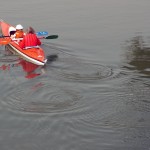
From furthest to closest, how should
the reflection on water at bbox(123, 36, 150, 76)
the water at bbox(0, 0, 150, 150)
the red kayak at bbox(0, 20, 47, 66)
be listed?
the red kayak at bbox(0, 20, 47, 66) < the reflection on water at bbox(123, 36, 150, 76) < the water at bbox(0, 0, 150, 150)

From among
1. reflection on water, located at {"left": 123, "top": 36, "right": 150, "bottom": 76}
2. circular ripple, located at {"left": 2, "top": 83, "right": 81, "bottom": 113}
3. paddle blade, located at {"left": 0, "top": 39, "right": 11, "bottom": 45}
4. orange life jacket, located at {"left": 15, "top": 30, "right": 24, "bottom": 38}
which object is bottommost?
circular ripple, located at {"left": 2, "top": 83, "right": 81, "bottom": 113}

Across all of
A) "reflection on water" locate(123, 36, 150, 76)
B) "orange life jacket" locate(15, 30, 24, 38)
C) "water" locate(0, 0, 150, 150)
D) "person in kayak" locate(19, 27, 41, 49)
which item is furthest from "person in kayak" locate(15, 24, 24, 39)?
"reflection on water" locate(123, 36, 150, 76)

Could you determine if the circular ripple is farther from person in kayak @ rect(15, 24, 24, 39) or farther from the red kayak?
person in kayak @ rect(15, 24, 24, 39)

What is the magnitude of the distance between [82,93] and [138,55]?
4.83 metres

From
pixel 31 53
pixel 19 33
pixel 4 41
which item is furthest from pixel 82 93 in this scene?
pixel 19 33

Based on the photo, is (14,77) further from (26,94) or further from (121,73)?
(121,73)

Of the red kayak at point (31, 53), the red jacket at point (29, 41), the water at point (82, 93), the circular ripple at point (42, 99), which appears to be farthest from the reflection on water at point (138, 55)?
the red jacket at point (29, 41)

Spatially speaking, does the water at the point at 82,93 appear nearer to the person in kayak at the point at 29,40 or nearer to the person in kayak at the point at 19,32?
the person in kayak at the point at 29,40

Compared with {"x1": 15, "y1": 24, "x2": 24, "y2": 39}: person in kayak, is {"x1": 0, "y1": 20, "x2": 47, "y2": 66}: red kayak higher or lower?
lower

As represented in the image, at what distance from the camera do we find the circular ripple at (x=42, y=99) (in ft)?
39.0

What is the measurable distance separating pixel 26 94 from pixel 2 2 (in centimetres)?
2049

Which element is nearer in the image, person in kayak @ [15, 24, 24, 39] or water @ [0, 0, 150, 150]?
water @ [0, 0, 150, 150]

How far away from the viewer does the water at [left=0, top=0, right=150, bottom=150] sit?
10.2 metres

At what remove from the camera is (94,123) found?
10859 millimetres
